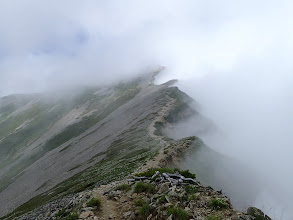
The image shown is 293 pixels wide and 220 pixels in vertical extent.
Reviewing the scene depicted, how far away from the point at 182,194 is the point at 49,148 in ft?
402

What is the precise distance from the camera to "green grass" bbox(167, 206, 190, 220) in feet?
42.7

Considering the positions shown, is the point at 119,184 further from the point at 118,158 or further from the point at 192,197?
the point at 118,158

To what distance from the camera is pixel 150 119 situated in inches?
3558

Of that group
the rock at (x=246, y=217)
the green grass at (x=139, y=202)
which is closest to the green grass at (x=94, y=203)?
the green grass at (x=139, y=202)

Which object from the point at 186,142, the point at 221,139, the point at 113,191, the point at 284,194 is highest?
the point at 221,139

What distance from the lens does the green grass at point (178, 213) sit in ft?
42.7

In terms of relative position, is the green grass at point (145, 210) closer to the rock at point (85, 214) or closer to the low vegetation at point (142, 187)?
the low vegetation at point (142, 187)

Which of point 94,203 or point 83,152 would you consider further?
point 83,152

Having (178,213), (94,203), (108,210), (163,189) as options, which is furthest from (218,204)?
(94,203)

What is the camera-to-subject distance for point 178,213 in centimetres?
1325

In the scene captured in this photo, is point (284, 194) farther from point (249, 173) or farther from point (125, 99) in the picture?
point (125, 99)

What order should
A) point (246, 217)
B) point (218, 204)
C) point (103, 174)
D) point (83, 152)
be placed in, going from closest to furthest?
point (246, 217) < point (218, 204) < point (103, 174) < point (83, 152)

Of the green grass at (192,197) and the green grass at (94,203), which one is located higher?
the green grass at (192,197)

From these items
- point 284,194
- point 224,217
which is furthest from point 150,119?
point 224,217
